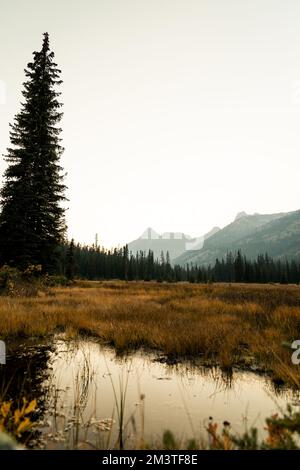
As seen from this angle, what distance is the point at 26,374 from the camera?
4453 millimetres

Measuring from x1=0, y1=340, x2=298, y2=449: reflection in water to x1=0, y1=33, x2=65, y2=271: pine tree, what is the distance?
12236mm

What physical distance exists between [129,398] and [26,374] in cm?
172

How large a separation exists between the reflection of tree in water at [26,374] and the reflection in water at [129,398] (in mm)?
15

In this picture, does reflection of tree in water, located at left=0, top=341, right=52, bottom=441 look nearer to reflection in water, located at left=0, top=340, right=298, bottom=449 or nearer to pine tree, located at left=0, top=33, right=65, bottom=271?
reflection in water, located at left=0, top=340, right=298, bottom=449

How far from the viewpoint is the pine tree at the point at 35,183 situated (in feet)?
54.7

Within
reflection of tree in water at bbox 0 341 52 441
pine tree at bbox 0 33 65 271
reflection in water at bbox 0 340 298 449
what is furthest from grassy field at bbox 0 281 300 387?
pine tree at bbox 0 33 65 271

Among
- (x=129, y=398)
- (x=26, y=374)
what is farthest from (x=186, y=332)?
(x=26, y=374)

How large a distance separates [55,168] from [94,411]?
58.7 ft

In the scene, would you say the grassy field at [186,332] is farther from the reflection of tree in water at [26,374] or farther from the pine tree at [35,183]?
the pine tree at [35,183]

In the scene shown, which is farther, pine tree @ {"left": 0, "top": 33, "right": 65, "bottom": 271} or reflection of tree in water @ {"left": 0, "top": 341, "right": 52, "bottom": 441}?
pine tree @ {"left": 0, "top": 33, "right": 65, "bottom": 271}

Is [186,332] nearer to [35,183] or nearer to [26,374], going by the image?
[26,374]

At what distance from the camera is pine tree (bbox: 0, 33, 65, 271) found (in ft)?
54.7

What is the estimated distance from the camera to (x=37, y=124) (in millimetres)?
19016
